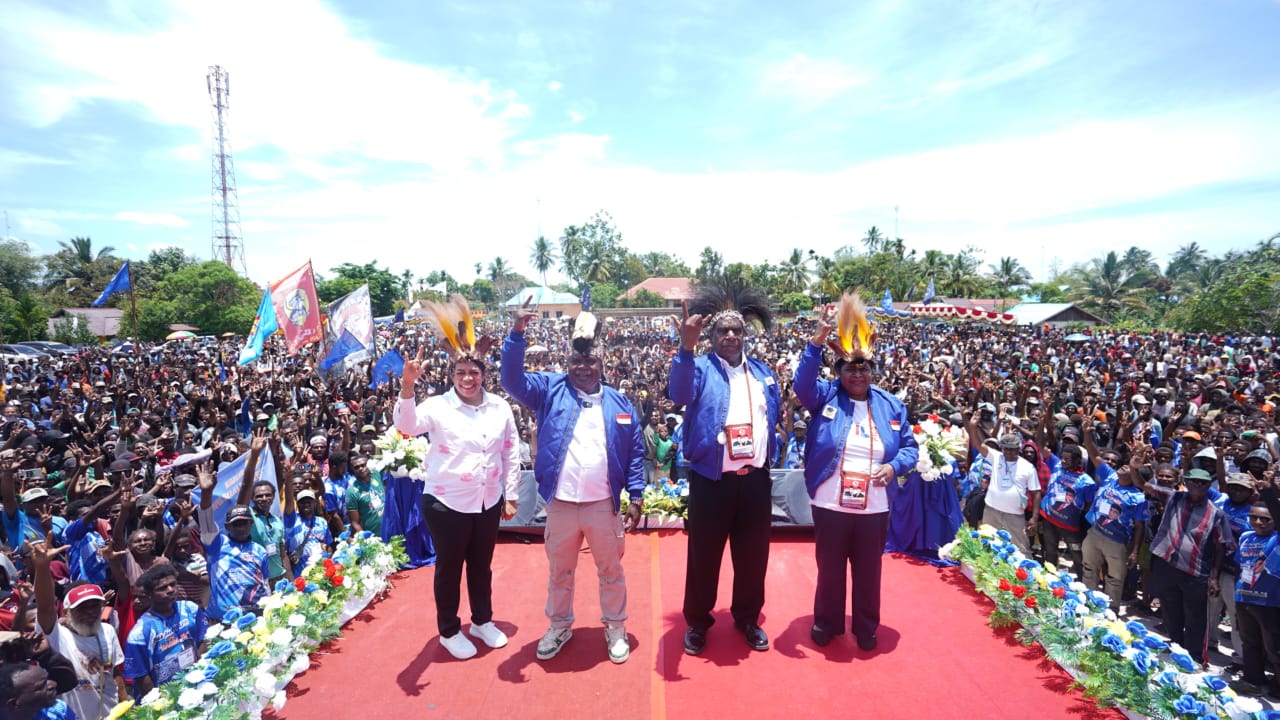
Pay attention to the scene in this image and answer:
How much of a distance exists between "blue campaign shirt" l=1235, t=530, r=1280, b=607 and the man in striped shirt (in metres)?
0.31

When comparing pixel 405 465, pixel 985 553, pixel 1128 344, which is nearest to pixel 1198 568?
pixel 985 553

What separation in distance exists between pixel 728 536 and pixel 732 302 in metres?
1.43

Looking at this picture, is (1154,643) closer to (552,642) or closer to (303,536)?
(552,642)

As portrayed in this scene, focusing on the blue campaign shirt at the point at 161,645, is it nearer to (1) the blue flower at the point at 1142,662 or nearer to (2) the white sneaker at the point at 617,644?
(2) the white sneaker at the point at 617,644

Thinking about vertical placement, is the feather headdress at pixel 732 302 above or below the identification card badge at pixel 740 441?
above

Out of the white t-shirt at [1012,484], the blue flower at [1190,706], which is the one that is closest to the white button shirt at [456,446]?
the blue flower at [1190,706]

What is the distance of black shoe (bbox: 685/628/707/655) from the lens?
3.68m

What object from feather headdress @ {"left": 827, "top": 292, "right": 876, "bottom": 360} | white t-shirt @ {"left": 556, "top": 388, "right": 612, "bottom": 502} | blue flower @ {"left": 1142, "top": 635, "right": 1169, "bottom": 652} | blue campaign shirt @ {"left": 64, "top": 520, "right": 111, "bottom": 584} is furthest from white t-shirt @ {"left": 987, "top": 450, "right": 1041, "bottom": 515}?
blue campaign shirt @ {"left": 64, "top": 520, "right": 111, "bottom": 584}

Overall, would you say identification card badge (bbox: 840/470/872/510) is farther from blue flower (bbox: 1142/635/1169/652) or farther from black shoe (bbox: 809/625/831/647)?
blue flower (bbox: 1142/635/1169/652)

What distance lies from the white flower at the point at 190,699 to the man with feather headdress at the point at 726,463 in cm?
244

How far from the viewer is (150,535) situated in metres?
4.11

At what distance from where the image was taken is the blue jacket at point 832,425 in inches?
146

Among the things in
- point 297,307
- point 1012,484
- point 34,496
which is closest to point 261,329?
point 297,307

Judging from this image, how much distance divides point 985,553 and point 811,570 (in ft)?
4.20
